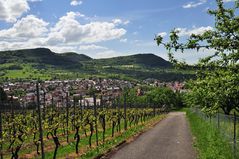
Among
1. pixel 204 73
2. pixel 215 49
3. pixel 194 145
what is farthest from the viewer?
pixel 194 145

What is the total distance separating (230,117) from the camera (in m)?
17.7

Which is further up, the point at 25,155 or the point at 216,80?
the point at 216,80

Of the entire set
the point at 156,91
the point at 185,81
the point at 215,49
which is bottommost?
the point at 156,91

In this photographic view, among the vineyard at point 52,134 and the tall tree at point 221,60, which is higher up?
the tall tree at point 221,60

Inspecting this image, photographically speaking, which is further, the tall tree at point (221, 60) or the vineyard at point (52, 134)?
the vineyard at point (52, 134)

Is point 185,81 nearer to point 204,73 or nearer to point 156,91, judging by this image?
point 204,73

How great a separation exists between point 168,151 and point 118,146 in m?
3.63

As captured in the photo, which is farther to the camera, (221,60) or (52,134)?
(52,134)

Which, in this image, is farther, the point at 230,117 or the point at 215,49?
the point at 230,117

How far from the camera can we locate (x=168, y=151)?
842 inches

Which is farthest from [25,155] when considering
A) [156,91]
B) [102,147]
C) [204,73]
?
[156,91]

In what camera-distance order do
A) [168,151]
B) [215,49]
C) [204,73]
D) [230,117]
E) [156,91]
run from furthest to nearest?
[156,91]
[168,151]
[230,117]
[204,73]
[215,49]

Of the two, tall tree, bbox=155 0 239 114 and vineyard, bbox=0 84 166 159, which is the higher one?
tall tree, bbox=155 0 239 114

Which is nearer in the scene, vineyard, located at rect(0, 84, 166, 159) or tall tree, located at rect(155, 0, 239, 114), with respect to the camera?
tall tree, located at rect(155, 0, 239, 114)
